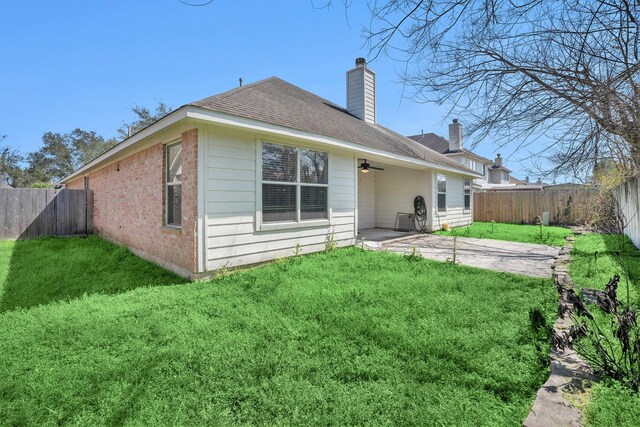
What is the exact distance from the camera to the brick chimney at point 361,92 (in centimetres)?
1178

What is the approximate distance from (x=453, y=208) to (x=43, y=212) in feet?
51.6

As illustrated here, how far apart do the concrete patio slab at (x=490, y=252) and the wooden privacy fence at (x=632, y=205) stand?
1.64 metres

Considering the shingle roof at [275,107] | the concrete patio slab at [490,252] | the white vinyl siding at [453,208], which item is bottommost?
the concrete patio slab at [490,252]

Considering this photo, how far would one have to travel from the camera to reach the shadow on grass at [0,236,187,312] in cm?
464

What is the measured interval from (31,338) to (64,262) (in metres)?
4.41

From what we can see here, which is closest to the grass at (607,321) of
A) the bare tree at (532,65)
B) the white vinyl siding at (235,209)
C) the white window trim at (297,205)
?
the bare tree at (532,65)

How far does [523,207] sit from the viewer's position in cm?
1575

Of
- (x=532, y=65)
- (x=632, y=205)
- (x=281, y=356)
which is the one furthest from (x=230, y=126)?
(x=632, y=205)

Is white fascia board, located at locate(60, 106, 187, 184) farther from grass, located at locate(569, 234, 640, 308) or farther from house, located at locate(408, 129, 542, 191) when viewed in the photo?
house, located at locate(408, 129, 542, 191)

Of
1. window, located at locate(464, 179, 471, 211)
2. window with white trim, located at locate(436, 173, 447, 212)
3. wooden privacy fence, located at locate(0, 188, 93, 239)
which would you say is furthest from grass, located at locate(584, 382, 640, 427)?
wooden privacy fence, located at locate(0, 188, 93, 239)

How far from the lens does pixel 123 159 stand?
8.21 meters

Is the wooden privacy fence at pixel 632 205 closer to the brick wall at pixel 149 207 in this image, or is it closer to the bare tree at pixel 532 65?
the bare tree at pixel 532 65

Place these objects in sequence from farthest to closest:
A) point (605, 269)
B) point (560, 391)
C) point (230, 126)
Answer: point (605, 269) < point (230, 126) < point (560, 391)

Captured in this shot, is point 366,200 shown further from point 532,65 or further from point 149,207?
point 532,65
